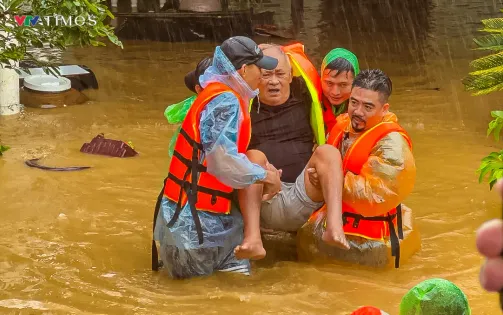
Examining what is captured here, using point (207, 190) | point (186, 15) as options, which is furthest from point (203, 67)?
point (186, 15)

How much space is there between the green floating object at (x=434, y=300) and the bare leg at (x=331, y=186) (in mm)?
1651

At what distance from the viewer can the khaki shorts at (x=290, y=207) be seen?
5.37m

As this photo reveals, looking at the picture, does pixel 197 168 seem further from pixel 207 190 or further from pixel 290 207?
pixel 290 207

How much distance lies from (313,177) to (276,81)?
31.8 inches

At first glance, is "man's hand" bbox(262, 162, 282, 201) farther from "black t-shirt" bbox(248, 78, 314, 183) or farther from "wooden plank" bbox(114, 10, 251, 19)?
"wooden plank" bbox(114, 10, 251, 19)

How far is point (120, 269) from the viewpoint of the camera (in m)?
5.50

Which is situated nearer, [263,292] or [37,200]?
[263,292]

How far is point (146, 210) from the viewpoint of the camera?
6.82 m

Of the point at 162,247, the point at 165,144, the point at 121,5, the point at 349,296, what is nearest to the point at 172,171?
the point at 162,247

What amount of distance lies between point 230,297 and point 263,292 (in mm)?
225

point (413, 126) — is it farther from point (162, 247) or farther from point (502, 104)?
point (162, 247)

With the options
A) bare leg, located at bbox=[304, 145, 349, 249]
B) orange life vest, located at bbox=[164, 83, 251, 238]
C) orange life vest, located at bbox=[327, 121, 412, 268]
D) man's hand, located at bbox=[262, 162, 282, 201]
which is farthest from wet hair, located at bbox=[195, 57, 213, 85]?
orange life vest, located at bbox=[327, 121, 412, 268]

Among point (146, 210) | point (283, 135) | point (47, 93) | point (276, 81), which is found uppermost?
point (276, 81)

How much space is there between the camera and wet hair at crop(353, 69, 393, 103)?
5.17m
